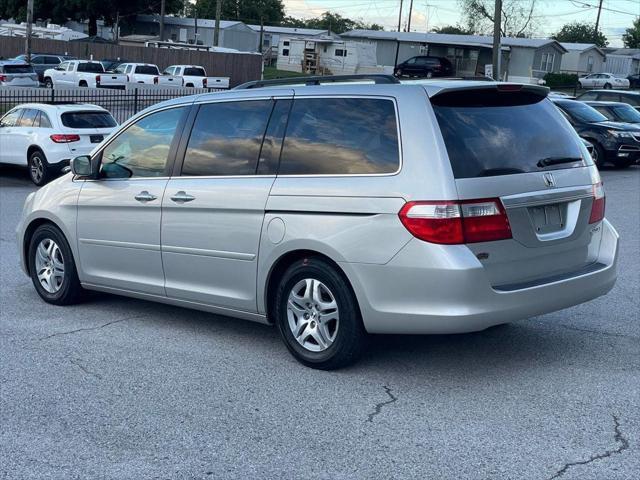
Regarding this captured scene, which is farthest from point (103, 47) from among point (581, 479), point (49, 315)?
point (581, 479)

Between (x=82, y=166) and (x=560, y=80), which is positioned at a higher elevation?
(x=82, y=166)

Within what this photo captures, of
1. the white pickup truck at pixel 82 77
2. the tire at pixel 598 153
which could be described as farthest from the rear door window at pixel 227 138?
the white pickup truck at pixel 82 77

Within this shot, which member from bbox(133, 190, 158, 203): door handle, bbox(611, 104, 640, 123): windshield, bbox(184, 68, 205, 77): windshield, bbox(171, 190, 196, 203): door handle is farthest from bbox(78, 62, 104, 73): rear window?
bbox(171, 190, 196, 203): door handle

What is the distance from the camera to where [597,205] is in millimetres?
6281

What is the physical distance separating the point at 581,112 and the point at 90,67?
97.2 ft

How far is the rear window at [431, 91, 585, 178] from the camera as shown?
18.1 feet

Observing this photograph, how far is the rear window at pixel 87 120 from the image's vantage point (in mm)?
18266

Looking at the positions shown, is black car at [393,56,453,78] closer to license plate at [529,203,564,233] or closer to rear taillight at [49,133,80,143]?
rear taillight at [49,133,80,143]

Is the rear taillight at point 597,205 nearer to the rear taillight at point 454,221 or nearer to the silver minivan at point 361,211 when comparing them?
the silver minivan at point 361,211

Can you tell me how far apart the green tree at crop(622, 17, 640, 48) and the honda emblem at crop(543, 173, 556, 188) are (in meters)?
127

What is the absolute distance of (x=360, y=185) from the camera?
5.63 m

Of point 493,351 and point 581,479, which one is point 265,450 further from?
point 493,351

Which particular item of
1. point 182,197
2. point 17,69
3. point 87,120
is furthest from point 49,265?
point 17,69

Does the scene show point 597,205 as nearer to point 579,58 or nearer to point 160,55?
point 160,55
